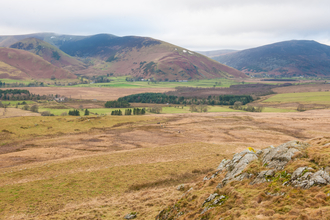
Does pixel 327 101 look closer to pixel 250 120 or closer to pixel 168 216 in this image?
pixel 250 120

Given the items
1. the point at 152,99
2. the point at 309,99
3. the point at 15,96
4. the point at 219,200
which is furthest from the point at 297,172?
the point at 15,96

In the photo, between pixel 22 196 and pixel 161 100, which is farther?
pixel 161 100

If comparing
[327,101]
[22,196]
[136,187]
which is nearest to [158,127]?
[136,187]

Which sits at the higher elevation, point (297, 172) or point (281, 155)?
point (281, 155)

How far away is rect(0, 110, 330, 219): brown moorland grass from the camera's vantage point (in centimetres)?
Answer: 2555

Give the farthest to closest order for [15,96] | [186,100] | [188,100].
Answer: [188,100] < [186,100] < [15,96]

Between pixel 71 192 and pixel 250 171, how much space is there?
25109mm

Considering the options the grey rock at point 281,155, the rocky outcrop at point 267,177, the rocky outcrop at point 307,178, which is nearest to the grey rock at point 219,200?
the rocky outcrop at point 267,177

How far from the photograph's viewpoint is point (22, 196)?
2952cm

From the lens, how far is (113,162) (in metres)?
45.2

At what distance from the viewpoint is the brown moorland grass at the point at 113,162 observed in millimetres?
25547

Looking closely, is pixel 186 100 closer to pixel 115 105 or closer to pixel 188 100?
pixel 188 100

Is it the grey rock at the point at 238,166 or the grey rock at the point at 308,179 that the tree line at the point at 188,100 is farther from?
the grey rock at the point at 308,179

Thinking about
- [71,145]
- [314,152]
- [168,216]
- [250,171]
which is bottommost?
[71,145]
